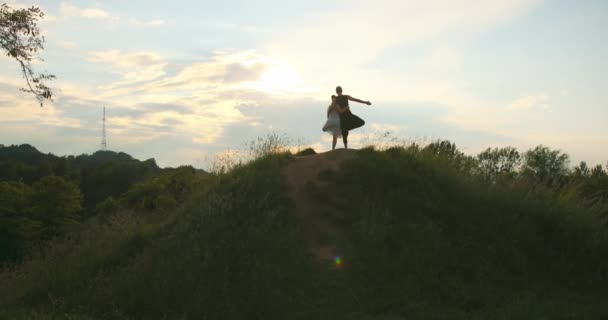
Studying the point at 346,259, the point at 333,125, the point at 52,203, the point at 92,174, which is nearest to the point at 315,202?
the point at 346,259

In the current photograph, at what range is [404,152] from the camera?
13.5 m

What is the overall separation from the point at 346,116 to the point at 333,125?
48cm

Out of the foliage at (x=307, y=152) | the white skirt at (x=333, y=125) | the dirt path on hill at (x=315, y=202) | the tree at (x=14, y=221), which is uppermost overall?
the white skirt at (x=333, y=125)

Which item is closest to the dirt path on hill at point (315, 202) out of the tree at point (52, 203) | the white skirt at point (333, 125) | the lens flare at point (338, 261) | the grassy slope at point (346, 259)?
the lens flare at point (338, 261)

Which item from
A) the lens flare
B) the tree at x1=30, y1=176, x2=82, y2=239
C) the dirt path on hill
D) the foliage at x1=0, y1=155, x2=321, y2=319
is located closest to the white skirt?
the dirt path on hill

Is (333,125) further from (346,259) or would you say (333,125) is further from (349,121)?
(346,259)

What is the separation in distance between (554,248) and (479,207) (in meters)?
1.77

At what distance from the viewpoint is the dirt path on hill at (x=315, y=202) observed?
32.9 ft

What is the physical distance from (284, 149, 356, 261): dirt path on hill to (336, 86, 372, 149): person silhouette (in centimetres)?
91

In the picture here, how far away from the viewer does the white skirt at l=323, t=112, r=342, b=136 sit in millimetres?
14398

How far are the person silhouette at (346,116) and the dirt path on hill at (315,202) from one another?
0.91m

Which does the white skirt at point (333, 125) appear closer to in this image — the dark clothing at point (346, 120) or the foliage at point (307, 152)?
the dark clothing at point (346, 120)

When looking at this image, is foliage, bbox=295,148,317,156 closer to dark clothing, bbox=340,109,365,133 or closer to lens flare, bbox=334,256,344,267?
dark clothing, bbox=340,109,365,133

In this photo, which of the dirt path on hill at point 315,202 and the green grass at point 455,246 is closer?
the green grass at point 455,246
